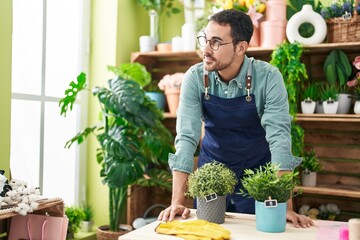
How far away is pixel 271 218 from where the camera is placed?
1497 mm

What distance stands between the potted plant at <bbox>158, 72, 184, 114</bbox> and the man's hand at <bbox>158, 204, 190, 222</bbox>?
211 cm

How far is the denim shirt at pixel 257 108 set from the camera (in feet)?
6.25

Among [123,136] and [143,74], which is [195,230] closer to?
[123,136]

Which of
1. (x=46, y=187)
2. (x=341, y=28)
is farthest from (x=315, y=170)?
(x=46, y=187)

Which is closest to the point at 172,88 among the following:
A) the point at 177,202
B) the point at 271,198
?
the point at 177,202

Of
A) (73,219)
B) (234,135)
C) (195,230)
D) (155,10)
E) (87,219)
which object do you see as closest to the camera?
(195,230)

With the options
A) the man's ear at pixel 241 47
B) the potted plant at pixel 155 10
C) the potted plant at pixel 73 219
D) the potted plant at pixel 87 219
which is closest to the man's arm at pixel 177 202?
the man's ear at pixel 241 47

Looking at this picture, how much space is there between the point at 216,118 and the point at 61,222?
2.74 ft

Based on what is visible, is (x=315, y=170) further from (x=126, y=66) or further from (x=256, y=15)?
(x=126, y=66)

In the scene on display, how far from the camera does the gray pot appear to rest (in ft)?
5.23

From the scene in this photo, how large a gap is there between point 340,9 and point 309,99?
68 centimetres

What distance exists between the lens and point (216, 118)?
2205 mm

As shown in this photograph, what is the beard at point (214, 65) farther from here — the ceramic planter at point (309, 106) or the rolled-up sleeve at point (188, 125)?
the ceramic planter at point (309, 106)

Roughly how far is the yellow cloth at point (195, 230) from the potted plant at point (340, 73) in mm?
2198
